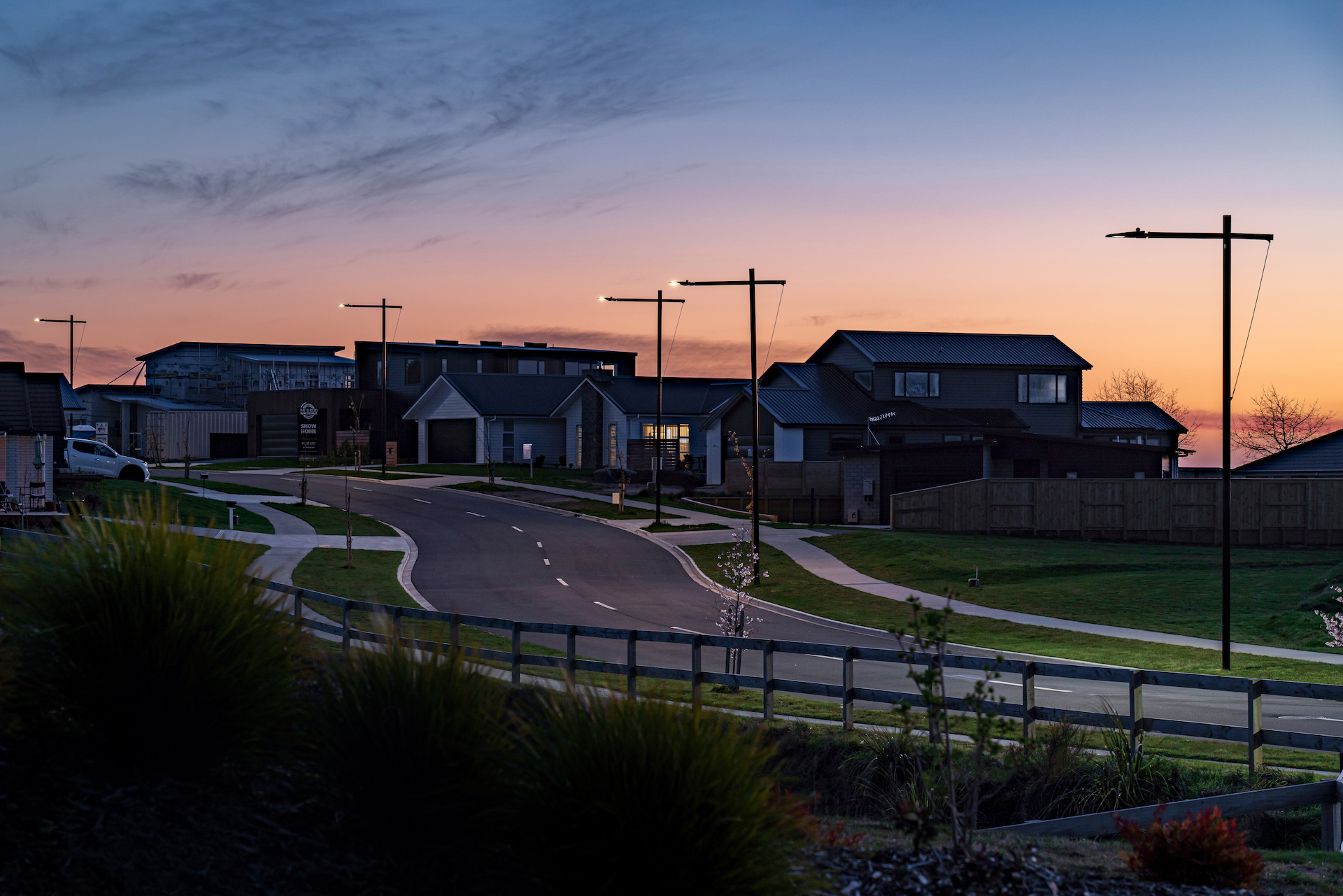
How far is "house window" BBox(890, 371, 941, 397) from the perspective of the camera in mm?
66625

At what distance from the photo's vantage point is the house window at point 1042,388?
2707 inches

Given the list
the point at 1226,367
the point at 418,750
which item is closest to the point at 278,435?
the point at 1226,367

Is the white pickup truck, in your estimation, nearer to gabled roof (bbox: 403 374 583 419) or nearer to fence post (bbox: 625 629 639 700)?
gabled roof (bbox: 403 374 583 419)

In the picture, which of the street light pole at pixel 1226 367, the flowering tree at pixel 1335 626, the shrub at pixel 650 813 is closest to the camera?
the shrub at pixel 650 813

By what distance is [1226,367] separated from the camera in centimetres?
2261

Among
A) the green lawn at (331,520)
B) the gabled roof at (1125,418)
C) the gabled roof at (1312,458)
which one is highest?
the gabled roof at (1125,418)

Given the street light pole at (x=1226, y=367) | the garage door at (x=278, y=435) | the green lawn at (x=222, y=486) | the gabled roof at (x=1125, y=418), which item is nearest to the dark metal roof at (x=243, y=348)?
the garage door at (x=278, y=435)

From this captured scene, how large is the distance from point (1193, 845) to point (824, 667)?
13866 mm

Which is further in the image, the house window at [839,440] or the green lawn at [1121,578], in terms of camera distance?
the house window at [839,440]

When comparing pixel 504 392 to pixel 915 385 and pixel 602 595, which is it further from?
pixel 602 595

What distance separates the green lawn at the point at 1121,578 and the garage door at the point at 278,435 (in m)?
58.3

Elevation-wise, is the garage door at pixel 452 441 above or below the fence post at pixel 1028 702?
above

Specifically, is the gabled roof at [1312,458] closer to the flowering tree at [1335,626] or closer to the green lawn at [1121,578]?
the green lawn at [1121,578]

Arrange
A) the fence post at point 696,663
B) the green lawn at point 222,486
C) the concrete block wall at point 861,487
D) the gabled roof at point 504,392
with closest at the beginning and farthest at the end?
the fence post at point 696,663, the concrete block wall at point 861,487, the green lawn at point 222,486, the gabled roof at point 504,392
